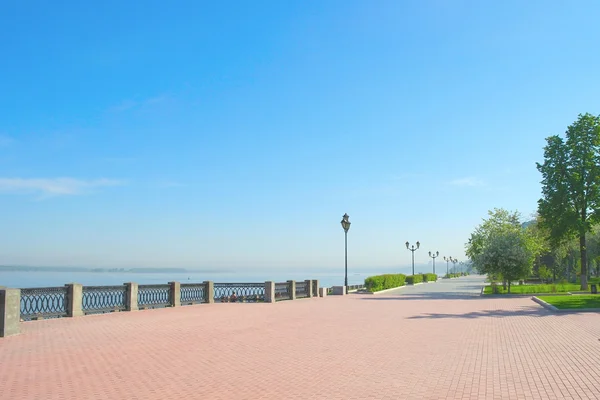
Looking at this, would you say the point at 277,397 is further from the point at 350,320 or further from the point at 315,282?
the point at 315,282

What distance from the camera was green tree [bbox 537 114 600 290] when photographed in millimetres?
39656

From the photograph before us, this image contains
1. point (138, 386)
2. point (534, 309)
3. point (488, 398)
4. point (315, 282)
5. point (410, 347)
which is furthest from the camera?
point (315, 282)

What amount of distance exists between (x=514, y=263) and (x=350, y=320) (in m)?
21.4

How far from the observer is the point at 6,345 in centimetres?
1253

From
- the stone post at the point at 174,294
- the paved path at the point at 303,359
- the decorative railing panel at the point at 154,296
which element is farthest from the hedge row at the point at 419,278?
the paved path at the point at 303,359

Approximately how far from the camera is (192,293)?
26.8 meters

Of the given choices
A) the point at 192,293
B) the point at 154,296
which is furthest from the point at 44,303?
the point at 192,293

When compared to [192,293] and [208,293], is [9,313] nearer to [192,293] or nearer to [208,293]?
[192,293]

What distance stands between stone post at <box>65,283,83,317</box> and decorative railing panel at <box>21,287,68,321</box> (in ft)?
0.39

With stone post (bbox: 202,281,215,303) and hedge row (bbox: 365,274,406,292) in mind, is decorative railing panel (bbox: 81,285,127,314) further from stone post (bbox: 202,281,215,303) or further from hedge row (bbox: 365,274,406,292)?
hedge row (bbox: 365,274,406,292)

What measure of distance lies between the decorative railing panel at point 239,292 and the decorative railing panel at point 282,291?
1017 mm

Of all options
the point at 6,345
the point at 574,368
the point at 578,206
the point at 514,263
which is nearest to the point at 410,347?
the point at 574,368

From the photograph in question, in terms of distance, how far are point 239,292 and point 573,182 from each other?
27361 mm

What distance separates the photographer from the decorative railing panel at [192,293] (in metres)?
26.0
